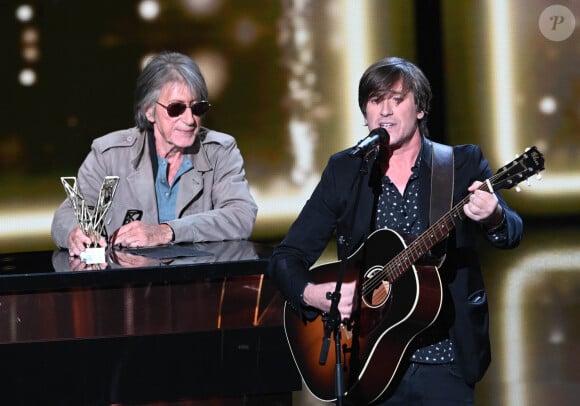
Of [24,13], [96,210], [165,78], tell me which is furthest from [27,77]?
[96,210]

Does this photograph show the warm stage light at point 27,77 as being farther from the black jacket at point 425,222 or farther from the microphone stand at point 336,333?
the microphone stand at point 336,333

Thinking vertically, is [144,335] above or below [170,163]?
below

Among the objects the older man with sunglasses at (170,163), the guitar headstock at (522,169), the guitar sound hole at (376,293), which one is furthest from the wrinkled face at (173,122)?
the guitar headstock at (522,169)

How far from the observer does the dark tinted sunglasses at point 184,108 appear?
5133 millimetres

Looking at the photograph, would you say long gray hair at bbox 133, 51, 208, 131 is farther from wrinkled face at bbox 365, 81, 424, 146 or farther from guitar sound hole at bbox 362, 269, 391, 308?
guitar sound hole at bbox 362, 269, 391, 308

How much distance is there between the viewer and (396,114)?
3652mm

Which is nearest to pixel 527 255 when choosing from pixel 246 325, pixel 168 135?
pixel 168 135

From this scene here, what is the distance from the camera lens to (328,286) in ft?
12.0

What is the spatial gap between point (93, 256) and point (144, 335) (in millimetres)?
513

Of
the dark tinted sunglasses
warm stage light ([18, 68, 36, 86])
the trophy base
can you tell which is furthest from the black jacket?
warm stage light ([18, 68, 36, 86])

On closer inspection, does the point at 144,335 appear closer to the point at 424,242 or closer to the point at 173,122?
the point at 424,242

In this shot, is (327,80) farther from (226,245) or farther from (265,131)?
(226,245)

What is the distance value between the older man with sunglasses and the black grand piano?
119cm

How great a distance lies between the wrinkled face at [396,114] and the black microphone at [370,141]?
111 mm
